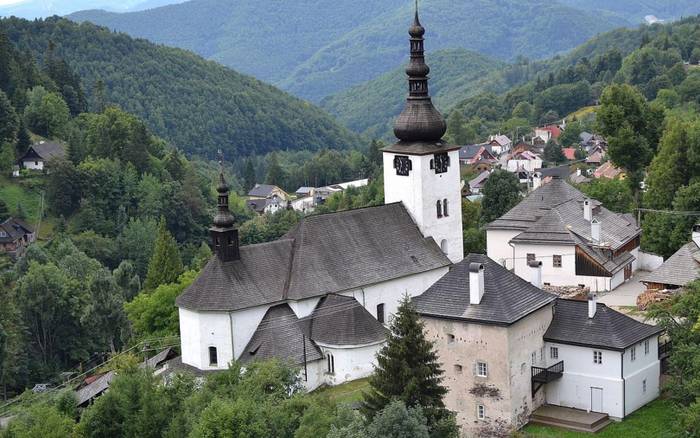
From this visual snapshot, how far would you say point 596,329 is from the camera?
3366 cm

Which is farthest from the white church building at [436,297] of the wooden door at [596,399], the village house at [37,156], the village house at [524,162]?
the village house at [37,156]

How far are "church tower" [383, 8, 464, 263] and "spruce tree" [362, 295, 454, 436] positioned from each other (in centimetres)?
1628

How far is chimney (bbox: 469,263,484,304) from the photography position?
33.3m

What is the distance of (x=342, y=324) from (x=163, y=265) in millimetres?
26281

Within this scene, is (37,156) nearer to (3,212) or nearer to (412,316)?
(3,212)

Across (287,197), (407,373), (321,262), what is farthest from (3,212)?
(407,373)

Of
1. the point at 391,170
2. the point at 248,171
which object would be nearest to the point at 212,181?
the point at 248,171

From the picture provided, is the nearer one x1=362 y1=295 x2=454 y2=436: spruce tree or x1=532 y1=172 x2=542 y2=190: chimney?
x1=362 y1=295 x2=454 y2=436: spruce tree

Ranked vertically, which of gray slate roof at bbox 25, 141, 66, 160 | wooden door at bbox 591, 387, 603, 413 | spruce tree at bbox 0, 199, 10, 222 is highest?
gray slate roof at bbox 25, 141, 66, 160

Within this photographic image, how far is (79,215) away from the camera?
97.3 m

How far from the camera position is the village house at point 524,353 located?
32719 mm

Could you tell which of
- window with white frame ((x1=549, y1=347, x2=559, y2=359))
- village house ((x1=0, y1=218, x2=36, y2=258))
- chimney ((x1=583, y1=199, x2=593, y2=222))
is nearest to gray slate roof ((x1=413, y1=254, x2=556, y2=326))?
window with white frame ((x1=549, y1=347, x2=559, y2=359))

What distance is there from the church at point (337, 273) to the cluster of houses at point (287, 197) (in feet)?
246

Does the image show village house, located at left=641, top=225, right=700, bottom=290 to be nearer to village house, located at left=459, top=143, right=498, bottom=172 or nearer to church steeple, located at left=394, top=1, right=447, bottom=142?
church steeple, located at left=394, top=1, right=447, bottom=142
